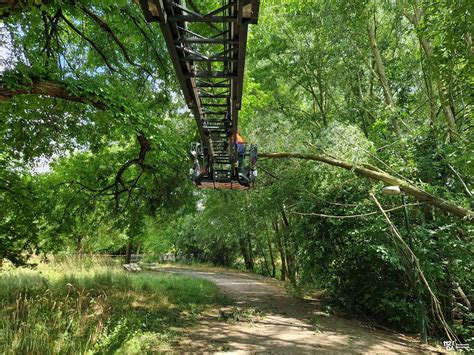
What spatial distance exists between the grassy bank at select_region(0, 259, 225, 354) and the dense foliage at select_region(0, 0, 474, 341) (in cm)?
136

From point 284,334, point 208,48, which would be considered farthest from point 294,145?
point 284,334

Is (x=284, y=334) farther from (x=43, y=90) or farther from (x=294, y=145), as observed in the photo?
(x=43, y=90)

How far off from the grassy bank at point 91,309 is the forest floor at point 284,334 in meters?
0.63

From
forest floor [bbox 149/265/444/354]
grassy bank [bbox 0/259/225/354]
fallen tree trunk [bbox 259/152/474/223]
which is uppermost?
fallen tree trunk [bbox 259/152/474/223]

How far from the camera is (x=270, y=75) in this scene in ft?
51.9

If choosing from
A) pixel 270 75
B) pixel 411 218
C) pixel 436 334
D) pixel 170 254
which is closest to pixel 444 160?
pixel 411 218

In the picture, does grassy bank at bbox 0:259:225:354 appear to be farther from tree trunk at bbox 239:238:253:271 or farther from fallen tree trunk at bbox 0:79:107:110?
tree trunk at bbox 239:238:253:271

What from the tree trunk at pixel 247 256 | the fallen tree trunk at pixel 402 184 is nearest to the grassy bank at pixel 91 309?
the fallen tree trunk at pixel 402 184

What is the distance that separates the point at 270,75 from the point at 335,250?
9.14 meters

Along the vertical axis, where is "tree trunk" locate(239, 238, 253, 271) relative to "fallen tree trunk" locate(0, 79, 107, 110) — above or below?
below

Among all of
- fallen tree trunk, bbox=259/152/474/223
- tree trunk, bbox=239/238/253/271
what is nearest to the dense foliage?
fallen tree trunk, bbox=259/152/474/223

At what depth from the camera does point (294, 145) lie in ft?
34.6

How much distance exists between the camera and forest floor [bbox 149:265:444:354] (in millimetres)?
6750

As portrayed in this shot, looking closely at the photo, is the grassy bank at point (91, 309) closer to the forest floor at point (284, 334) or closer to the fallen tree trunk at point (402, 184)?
the forest floor at point (284, 334)
